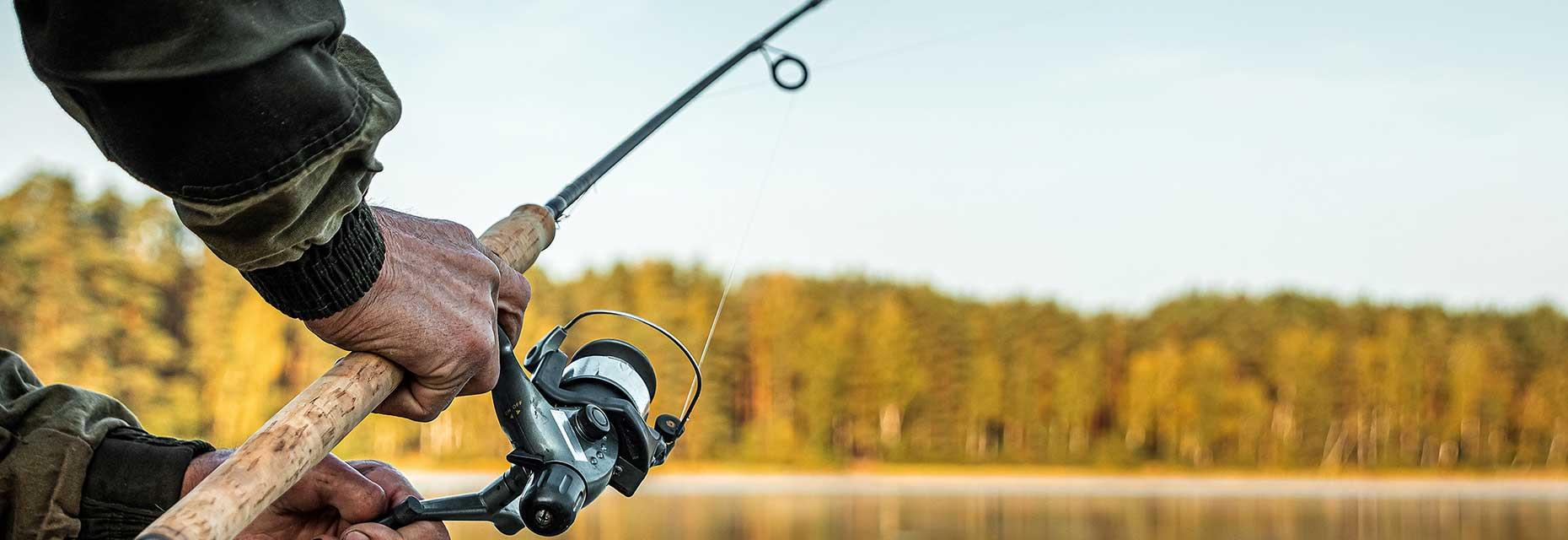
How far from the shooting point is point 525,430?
1.73 metres

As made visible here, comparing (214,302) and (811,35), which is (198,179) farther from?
(214,302)

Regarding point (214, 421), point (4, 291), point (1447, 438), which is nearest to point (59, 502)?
point (4, 291)

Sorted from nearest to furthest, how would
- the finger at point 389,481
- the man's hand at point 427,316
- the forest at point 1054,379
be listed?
1. the man's hand at point 427,316
2. the finger at point 389,481
3. the forest at point 1054,379

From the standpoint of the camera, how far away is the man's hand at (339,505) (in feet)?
4.97

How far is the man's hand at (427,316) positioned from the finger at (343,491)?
138mm

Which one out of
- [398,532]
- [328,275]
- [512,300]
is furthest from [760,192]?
[328,275]

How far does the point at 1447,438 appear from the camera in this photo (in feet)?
149

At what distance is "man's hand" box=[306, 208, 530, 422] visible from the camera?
4.27 ft

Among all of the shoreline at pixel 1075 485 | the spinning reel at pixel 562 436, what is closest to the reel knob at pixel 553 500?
the spinning reel at pixel 562 436

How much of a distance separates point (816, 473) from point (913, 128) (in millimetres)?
10055

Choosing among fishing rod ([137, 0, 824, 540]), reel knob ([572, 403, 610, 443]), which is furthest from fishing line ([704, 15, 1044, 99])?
reel knob ([572, 403, 610, 443])

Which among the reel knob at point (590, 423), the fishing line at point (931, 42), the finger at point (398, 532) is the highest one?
the fishing line at point (931, 42)

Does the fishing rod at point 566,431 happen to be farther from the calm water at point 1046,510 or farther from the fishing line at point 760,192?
the calm water at point 1046,510

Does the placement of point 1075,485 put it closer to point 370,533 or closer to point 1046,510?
point 1046,510
